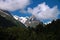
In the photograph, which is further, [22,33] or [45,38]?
[22,33]

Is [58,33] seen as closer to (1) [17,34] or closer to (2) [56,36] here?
(2) [56,36]

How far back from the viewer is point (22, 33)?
13900cm

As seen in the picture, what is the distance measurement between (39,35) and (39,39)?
582 centimetres

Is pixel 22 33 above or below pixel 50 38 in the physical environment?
above

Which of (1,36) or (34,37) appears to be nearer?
(1,36)

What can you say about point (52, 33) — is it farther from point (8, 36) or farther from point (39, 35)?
point (8, 36)

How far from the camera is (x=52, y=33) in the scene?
126938 mm

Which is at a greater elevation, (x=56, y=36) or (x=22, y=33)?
(x=22, y=33)

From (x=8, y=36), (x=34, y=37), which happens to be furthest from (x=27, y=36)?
(x=8, y=36)

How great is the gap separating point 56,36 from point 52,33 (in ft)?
15.7

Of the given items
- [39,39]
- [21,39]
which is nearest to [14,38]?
[21,39]

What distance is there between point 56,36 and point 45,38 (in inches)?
269

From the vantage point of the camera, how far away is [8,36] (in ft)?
411

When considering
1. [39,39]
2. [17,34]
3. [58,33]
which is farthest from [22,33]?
[58,33]
